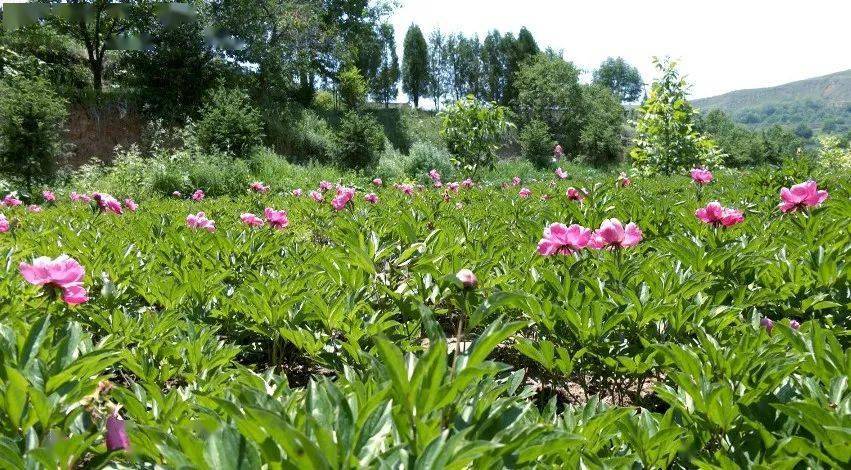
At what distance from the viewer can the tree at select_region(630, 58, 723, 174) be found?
13.9 m

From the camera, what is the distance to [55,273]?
1726 millimetres

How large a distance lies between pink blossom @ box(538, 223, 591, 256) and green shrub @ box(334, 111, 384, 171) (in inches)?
793

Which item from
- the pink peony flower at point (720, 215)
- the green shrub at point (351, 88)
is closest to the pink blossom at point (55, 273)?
the pink peony flower at point (720, 215)

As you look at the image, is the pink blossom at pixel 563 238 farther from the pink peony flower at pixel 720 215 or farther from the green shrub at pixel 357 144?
the green shrub at pixel 357 144

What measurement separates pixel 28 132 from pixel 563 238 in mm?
18134

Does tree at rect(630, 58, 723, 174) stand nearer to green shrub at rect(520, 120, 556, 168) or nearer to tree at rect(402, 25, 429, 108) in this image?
green shrub at rect(520, 120, 556, 168)

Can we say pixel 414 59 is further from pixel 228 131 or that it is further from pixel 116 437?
pixel 116 437

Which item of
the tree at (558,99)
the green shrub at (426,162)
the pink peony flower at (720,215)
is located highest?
the tree at (558,99)

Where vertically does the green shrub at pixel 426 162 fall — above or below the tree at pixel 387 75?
below

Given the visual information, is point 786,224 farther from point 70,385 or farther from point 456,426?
point 70,385

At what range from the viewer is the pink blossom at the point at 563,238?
7.39 feet

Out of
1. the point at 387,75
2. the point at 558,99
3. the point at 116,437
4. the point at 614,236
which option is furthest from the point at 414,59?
the point at 116,437

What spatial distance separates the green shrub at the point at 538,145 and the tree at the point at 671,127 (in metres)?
19.8

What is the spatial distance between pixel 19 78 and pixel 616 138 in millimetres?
38615
